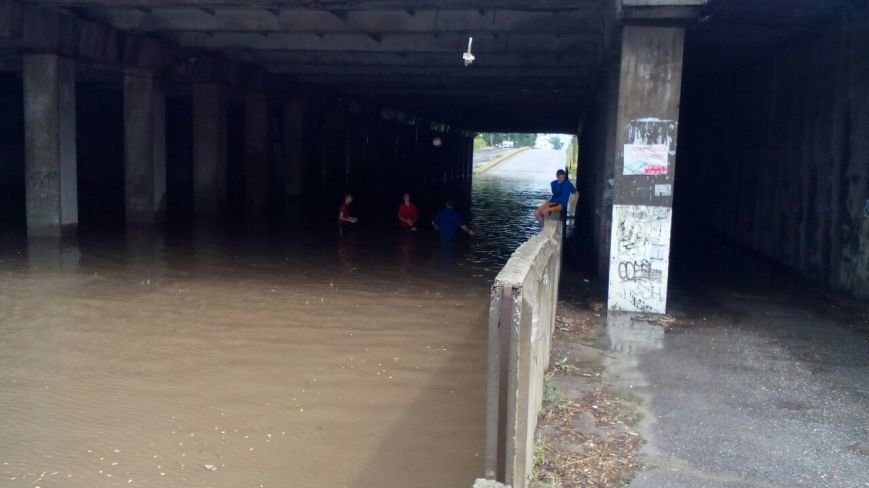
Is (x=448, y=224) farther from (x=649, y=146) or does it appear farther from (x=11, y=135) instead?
(x=11, y=135)

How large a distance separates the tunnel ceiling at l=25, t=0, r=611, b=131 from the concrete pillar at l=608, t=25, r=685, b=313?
327 cm

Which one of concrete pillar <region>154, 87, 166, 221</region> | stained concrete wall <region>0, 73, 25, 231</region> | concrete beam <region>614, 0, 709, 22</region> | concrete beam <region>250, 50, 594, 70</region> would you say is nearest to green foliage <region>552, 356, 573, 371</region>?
concrete beam <region>614, 0, 709, 22</region>

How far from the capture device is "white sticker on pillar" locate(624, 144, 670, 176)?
1050cm

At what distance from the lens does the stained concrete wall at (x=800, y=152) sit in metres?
12.3

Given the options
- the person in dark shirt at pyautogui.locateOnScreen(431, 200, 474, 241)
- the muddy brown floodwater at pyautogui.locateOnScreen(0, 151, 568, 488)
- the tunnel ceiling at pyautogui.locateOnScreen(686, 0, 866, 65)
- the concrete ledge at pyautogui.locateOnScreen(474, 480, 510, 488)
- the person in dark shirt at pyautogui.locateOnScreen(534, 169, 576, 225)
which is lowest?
the muddy brown floodwater at pyautogui.locateOnScreen(0, 151, 568, 488)

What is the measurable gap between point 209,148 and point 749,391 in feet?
72.7

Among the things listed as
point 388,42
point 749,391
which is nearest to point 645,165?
point 749,391

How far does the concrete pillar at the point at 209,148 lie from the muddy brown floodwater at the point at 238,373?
37.5ft

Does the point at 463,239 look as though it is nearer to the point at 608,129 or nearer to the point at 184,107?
the point at 608,129

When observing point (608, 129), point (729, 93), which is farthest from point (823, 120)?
point (729, 93)

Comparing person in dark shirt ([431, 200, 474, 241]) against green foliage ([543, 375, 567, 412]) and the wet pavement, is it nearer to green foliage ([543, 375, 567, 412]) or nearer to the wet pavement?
the wet pavement

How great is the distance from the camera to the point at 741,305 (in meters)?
11.8

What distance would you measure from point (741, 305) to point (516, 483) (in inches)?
325

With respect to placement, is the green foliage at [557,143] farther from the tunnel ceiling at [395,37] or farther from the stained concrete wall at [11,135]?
the tunnel ceiling at [395,37]
